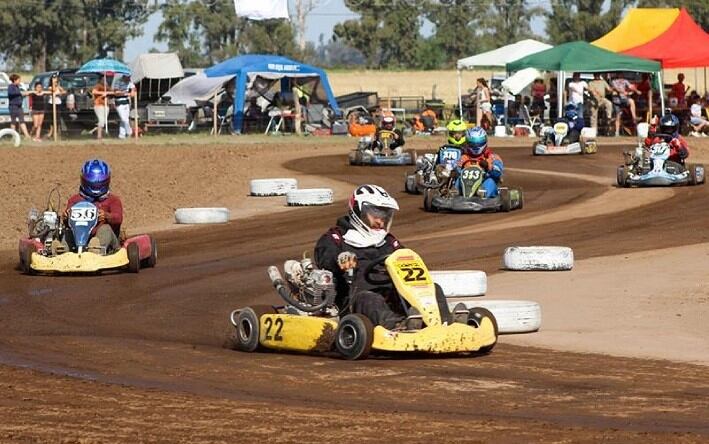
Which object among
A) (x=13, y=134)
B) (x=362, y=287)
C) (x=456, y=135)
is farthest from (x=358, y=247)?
(x=13, y=134)

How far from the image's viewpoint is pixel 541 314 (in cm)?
1080

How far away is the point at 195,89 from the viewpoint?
38.3 meters

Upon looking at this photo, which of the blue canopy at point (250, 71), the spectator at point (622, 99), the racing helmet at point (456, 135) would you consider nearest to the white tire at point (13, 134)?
the blue canopy at point (250, 71)

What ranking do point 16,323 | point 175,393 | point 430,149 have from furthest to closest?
point 430,149 < point 16,323 < point 175,393

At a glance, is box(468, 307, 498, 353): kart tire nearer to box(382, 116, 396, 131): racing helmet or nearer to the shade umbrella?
box(382, 116, 396, 131): racing helmet

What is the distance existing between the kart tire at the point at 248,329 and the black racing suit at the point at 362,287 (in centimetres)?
46

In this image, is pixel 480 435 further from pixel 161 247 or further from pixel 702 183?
pixel 702 183

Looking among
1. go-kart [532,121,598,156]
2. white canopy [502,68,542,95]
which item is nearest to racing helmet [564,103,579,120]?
go-kart [532,121,598,156]

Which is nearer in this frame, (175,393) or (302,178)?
(175,393)

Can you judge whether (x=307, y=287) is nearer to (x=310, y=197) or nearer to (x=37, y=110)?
(x=310, y=197)

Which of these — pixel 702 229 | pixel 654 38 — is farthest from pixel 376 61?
pixel 702 229

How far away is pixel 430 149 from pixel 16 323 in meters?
21.0

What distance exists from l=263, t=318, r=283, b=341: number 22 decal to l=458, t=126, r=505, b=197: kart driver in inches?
395

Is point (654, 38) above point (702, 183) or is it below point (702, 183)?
above
